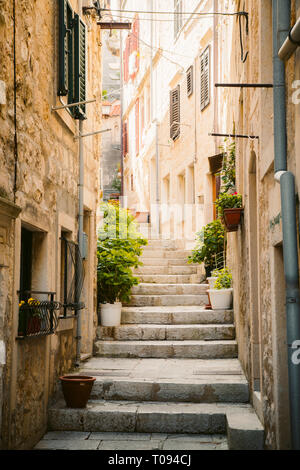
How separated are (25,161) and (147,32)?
15.5 meters

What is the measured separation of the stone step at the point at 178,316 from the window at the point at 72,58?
351 centimetres

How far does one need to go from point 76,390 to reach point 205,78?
9186 millimetres

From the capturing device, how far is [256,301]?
24.1 ft

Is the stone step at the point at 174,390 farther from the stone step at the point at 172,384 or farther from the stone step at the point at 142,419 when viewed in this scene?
the stone step at the point at 142,419

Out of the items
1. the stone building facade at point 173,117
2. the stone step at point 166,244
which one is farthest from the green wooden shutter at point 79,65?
the stone step at point 166,244

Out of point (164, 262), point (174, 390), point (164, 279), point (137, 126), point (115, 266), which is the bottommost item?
point (174, 390)

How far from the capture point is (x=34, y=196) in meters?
6.41

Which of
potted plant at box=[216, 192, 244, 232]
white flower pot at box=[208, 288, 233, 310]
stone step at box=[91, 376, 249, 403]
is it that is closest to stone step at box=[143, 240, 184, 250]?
white flower pot at box=[208, 288, 233, 310]

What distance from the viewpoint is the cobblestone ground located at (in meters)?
6.54

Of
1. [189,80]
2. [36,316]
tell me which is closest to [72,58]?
[36,316]

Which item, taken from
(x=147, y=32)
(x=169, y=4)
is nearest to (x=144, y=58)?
(x=147, y=32)

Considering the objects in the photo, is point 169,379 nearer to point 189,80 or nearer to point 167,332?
point 167,332

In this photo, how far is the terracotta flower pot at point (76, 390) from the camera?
7230 millimetres
